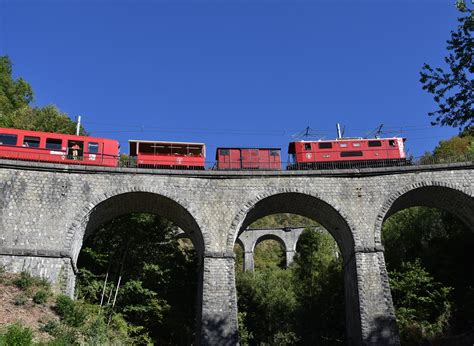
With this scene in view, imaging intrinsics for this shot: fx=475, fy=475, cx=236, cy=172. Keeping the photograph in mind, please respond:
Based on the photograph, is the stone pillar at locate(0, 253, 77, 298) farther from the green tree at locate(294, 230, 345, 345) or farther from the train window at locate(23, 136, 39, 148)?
the green tree at locate(294, 230, 345, 345)

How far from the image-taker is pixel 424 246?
29.4m

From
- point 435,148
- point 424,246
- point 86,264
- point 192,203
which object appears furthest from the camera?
point 435,148

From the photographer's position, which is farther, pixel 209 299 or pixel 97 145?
pixel 97 145

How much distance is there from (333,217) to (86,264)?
542 inches

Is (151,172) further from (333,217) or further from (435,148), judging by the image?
(435,148)

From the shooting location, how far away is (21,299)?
18.3 metres

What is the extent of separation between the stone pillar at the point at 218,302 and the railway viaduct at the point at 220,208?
1.7 inches

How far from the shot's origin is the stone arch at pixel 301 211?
22.4 m

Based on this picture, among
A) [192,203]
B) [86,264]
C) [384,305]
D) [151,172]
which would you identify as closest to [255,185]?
[192,203]

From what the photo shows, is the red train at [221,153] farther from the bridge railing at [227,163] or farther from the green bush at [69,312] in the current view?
the green bush at [69,312]

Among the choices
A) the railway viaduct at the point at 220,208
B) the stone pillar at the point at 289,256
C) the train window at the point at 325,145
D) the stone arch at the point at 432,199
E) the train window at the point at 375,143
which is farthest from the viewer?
the stone pillar at the point at 289,256

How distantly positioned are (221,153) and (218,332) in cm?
1022

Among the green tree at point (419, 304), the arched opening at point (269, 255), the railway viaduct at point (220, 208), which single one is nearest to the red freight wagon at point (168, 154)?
the railway viaduct at point (220, 208)

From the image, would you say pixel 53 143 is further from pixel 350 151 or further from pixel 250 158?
pixel 350 151
